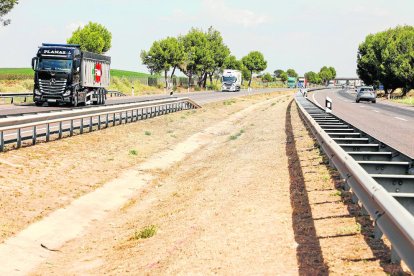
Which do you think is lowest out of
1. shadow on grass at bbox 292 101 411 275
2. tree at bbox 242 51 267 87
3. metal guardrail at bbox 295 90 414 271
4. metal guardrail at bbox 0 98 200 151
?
metal guardrail at bbox 0 98 200 151

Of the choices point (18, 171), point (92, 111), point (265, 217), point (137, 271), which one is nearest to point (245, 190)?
point (265, 217)

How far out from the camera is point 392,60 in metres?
79.4

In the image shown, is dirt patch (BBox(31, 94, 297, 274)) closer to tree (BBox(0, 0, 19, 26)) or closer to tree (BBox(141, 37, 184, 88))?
tree (BBox(0, 0, 19, 26))

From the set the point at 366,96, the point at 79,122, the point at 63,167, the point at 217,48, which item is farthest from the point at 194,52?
the point at 63,167

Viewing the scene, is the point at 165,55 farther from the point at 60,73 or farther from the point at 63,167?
the point at 63,167

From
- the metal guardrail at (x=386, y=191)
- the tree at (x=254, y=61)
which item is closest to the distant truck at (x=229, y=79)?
the metal guardrail at (x=386, y=191)

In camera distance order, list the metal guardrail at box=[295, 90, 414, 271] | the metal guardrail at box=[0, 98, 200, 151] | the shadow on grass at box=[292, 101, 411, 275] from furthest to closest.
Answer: the metal guardrail at box=[0, 98, 200, 151] < the shadow on grass at box=[292, 101, 411, 275] < the metal guardrail at box=[295, 90, 414, 271]

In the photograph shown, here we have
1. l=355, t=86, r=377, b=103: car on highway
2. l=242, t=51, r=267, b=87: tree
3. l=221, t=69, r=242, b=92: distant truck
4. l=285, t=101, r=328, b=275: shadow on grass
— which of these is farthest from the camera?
l=242, t=51, r=267, b=87: tree

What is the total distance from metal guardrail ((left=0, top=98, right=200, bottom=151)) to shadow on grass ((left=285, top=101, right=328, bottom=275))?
775cm

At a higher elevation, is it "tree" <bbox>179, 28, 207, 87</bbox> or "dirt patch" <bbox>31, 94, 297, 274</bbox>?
"tree" <bbox>179, 28, 207, 87</bbox>

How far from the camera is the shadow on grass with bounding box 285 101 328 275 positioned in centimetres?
549

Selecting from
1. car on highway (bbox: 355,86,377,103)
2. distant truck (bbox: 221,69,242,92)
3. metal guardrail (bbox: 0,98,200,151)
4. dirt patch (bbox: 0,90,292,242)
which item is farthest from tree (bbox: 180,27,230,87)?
dirt patch (bbox: 0,90,292,242)

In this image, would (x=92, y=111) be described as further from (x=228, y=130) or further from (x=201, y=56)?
(x=201, y=56)

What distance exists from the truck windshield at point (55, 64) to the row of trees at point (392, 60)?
187 feet
